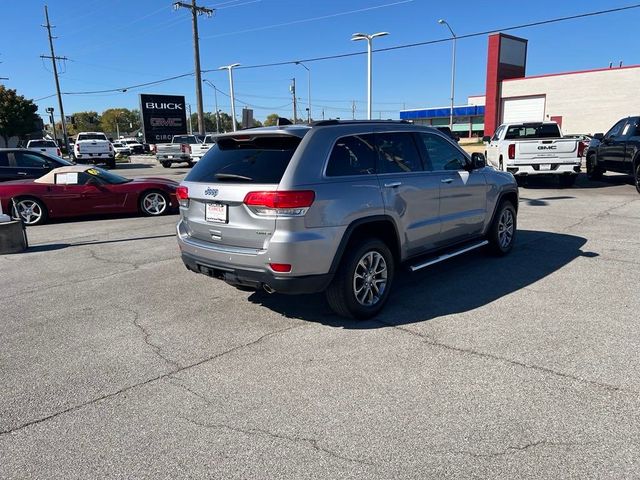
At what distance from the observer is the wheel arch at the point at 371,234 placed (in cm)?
430

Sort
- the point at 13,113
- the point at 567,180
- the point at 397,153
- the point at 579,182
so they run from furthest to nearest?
the point at 13,113 < the point at 579,182 < the point at 567,180 < the point at 397,153

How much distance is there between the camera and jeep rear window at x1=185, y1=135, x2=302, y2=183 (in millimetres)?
4227

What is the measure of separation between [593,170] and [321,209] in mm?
15645

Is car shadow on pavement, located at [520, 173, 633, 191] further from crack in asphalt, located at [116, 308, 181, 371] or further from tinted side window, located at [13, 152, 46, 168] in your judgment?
tinted side window, located at [13, 152, 46, 168]

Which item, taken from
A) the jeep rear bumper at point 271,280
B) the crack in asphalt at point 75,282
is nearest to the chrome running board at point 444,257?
the jeep rear bumper at point 271,280

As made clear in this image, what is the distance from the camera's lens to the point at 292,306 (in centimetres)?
514

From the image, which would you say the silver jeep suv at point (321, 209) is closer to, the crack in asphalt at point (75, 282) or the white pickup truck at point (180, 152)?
the crack in asphalt at point (75, 282)

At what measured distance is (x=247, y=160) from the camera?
4473 millimetres

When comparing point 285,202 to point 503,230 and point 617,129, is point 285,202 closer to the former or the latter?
point 503,230

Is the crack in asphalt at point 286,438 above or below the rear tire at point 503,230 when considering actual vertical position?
below

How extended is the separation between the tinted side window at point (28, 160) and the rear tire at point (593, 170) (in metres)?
16.5

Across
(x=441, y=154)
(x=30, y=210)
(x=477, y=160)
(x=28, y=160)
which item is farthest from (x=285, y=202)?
(x=28, y=160)

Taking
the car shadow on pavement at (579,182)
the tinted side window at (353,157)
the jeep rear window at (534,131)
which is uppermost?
the jeep rear window at (534,131)

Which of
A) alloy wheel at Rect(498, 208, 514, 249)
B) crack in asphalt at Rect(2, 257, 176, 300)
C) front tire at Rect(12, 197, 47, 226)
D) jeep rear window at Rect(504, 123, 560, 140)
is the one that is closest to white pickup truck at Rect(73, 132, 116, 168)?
front tire at Rect(12, 197, 47, 226)
